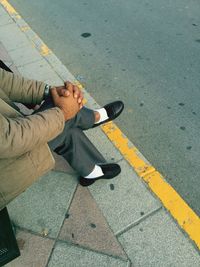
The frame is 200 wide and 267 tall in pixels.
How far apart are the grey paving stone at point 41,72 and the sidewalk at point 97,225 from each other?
1.49 metres

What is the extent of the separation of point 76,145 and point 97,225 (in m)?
0.62

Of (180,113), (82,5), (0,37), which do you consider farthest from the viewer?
(82,5)

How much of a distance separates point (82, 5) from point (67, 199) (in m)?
4.45

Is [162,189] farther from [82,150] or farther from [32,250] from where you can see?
[32,250]

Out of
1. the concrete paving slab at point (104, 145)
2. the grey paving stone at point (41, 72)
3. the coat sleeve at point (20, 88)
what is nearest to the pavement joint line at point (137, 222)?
the concrete paving slab at point (104, 145)

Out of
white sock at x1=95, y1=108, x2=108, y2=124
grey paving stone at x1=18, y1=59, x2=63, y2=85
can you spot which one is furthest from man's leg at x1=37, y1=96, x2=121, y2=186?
grey paving stone at x1=18, y1=59, x2=63, y2=85

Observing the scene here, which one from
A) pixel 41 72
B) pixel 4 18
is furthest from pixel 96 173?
pixel 4 18

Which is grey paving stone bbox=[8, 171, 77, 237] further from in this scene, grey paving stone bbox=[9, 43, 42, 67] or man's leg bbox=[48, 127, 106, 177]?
grey paving stone bbox=[9, 43, 42, 67]

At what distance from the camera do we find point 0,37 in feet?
17.4

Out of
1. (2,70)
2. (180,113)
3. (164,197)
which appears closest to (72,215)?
(164,197)

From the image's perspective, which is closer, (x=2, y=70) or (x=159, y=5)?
(x=2, y=70)

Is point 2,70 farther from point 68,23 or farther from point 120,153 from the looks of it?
point 68,23

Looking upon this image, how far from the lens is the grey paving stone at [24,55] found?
4.60 m

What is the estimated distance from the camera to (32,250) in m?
2.38
